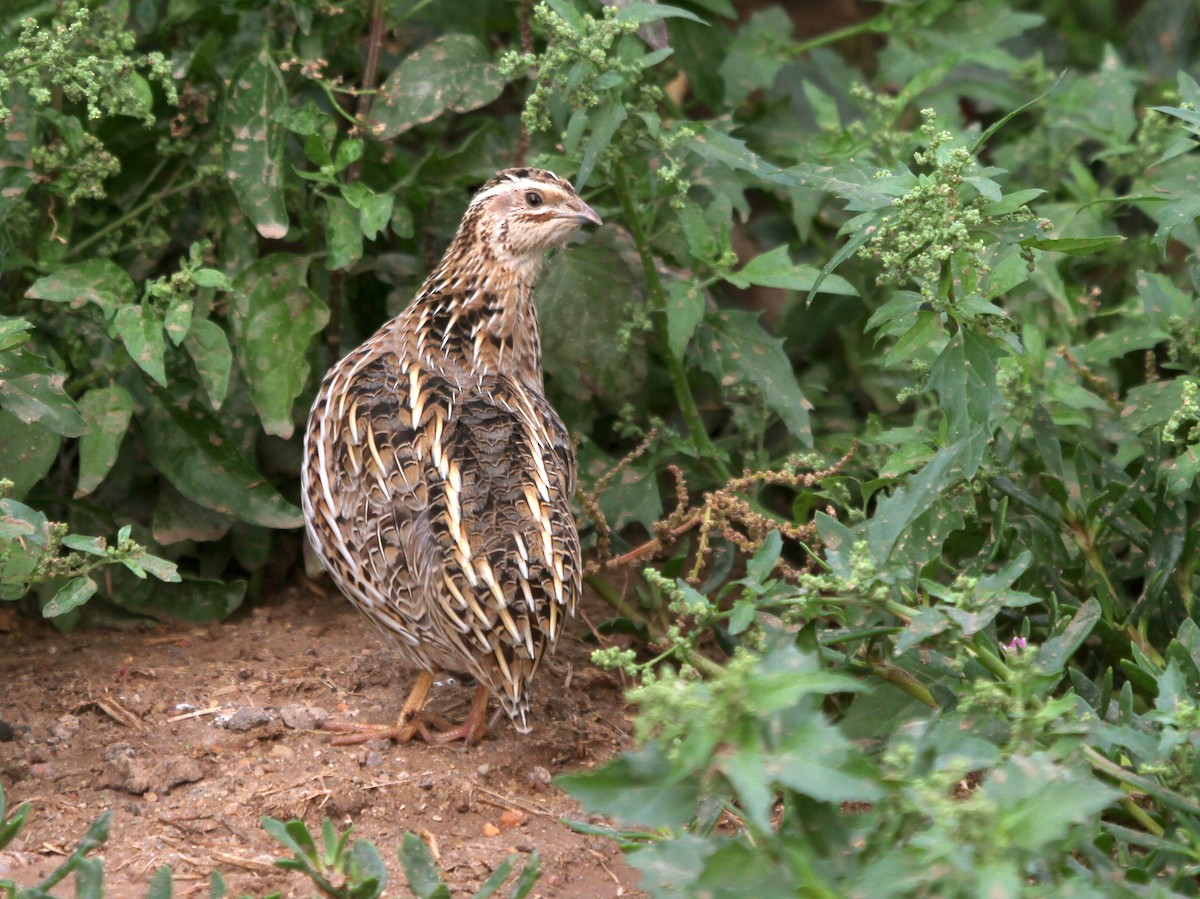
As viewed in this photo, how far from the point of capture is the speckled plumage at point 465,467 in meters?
3.87

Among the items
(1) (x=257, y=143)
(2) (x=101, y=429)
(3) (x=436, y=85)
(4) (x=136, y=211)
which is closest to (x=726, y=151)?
(3) (x=436, y=85)

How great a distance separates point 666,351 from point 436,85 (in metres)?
1.18

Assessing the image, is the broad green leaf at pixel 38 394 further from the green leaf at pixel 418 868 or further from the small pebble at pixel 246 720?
the green leaf at pixel 418 868

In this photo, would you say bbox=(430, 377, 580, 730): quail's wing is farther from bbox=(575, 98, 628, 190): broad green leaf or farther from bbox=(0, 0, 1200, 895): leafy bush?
bbox=(575, 98, 628, 190): broad green leaf

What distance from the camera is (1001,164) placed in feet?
19.7

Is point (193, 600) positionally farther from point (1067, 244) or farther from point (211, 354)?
point (1067, 244)

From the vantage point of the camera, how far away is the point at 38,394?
4102mm

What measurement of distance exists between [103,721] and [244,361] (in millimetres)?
1181

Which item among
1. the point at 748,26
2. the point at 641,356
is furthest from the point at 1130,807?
the point at 748,26

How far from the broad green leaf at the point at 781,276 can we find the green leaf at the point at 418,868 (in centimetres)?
219

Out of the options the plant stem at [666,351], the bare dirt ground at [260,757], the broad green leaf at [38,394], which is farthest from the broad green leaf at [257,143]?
the bare dirt ground at [260,757]

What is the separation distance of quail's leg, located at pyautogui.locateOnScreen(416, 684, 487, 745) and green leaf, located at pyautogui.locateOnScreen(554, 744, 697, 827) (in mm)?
1555

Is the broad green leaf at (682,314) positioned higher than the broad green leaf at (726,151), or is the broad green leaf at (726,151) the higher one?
the broad green leaf at (726,151)

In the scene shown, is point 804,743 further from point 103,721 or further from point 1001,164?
point 1001,164
